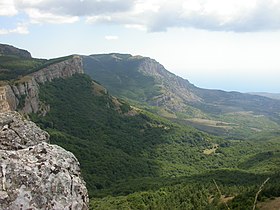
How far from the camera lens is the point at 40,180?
1378 centimetres

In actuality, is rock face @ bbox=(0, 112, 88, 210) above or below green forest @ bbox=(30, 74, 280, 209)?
above

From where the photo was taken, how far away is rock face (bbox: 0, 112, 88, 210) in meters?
13.1

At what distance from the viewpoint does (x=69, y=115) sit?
189 m

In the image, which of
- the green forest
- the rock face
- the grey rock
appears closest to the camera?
the rock face

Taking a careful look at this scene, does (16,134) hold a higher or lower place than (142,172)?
higher

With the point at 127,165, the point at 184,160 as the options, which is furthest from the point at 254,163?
the point at 127,165

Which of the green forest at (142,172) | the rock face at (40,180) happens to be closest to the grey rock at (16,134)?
the rock face at (40,180)

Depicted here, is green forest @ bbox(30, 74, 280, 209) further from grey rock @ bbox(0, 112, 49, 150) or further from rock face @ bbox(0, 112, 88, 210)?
rock face @ bbox(0, 112, 88, 210)

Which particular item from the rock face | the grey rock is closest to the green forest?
the grey rock

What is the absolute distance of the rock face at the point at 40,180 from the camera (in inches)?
514

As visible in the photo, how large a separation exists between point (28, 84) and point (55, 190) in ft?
494

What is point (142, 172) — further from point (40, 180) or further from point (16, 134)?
point (40, 180)

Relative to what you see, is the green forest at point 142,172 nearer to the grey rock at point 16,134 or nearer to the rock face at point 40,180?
the grey rock at point 16,134

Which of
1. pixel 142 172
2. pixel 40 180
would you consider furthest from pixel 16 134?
pixel 142 172
